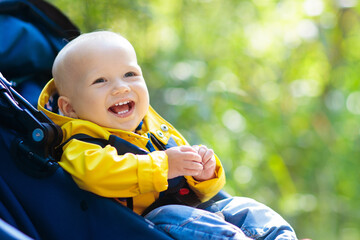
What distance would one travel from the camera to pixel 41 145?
104 centimetres

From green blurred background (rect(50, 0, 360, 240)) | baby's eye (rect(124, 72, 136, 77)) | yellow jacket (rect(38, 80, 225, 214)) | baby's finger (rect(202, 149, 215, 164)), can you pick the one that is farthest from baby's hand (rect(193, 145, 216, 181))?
green blurred background (rect(50, 0, 360, 240))

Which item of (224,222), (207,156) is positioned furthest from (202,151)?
(224,222)

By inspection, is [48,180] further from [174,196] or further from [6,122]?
[174,196]

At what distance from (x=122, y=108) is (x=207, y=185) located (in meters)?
0.29

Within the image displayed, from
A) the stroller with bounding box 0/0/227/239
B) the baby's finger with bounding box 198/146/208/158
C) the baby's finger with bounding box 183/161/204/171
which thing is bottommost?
the stroller with bounding box 0/0/227/239

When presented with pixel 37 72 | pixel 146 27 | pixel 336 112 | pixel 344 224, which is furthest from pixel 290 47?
pixel 37 72

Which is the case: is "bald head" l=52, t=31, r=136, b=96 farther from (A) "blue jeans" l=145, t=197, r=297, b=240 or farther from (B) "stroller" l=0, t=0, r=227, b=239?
(A) "blue jeans" l=145, t=197, r=297, b=240

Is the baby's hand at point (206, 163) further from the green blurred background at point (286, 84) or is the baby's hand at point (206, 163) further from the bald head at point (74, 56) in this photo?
the green blurred background at point (286, 84)

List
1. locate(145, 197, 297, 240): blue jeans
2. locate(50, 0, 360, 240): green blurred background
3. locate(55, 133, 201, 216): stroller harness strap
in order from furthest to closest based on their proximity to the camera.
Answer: locate(50, 0, 360, 240): green blurred background → locate(55, 133, 201, 216): stroller harness strap → locate(145, 197, 297, 240): blue jeans

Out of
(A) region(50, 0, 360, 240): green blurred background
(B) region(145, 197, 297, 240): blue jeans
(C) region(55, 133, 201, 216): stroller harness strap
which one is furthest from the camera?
(A) region(50, 0, 360, 240): green blurred background

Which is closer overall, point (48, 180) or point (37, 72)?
point (48, 180)

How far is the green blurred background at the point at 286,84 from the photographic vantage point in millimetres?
2844

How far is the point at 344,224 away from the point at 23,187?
2987 millimetres

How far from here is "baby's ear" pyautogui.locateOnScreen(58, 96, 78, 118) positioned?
1208 mm
